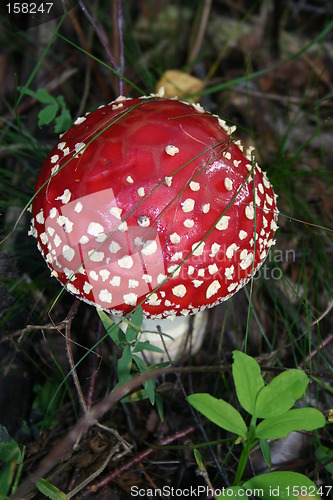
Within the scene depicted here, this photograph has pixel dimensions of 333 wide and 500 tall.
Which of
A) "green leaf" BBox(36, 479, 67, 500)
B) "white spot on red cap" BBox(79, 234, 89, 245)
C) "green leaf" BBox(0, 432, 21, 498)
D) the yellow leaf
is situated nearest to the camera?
"green leaf" BBox(0, 432, 21, 498)

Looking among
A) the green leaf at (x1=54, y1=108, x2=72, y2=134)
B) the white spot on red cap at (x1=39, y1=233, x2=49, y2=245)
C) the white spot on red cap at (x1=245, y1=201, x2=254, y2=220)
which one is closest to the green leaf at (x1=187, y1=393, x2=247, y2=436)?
the white spot on red cap at (x1=245, y1=201, x2=254, y2=220)

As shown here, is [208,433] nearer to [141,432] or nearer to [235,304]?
[141,432]

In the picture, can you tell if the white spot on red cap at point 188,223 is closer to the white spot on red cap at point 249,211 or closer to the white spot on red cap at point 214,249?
the white spot on red cap at point 214,249

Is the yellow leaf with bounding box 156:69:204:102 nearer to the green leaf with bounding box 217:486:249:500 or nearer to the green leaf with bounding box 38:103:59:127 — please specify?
the green leaf with bounding box 38:103:59:127

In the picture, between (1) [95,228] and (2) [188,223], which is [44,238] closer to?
(1) [95,228]

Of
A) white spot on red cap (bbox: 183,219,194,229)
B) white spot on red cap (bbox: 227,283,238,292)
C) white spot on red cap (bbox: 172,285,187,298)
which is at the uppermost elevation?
white spot on red cap (bbox: 183,219,194,229)

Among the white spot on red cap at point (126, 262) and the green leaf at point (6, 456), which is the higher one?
Result: the white spot on red cap at point (126, 262)

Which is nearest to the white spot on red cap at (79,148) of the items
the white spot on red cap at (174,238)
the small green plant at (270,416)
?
the white spot on red cap at (174,238)
